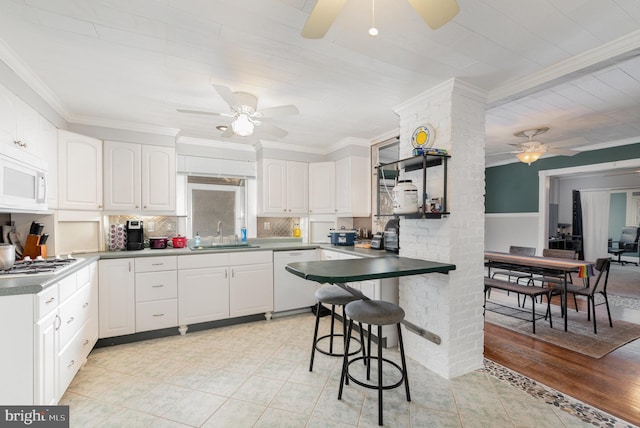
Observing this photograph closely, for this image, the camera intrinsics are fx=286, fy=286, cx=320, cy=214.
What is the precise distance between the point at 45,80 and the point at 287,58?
2046 millimetres

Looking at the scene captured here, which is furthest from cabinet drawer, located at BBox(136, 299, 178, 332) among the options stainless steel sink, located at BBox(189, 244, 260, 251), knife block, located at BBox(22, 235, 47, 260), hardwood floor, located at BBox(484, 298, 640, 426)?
hardwood floor, located at BBox(484, 298, 640, 426)

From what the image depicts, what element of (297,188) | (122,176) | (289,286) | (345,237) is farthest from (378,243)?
(122,176)

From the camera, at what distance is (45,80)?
235cm

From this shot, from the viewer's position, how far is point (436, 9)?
3.88ft

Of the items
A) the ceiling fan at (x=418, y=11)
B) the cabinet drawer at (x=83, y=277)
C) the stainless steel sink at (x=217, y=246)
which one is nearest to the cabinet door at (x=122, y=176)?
the stainless steel sink at (x=217, y=246)

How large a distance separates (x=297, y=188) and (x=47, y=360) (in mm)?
3142

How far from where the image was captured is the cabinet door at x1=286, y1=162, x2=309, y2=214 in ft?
13.9

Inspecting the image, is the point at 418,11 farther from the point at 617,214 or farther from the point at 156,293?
the point at 617,214

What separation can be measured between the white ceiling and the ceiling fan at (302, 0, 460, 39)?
0.34 metres

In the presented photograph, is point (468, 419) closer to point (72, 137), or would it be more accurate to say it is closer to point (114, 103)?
point (114, 103)

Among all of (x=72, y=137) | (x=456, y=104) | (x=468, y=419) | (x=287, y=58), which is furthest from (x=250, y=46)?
(x=468, y=419)

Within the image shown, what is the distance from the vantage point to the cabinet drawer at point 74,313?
1.98 meters

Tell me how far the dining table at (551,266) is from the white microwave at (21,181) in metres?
5.15

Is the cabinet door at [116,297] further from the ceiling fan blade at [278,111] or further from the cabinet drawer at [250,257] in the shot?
the ceiling fan blade at [278,111]
